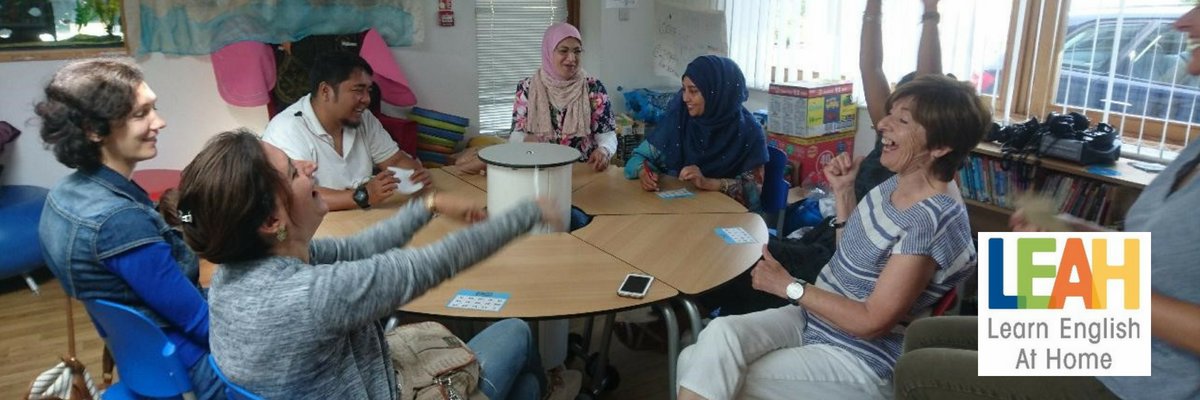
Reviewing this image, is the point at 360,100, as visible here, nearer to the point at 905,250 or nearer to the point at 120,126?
the point at 120,126

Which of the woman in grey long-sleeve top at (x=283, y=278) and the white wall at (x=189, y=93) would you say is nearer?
the woman in grey long-sleeve top at (x=283, y=278)

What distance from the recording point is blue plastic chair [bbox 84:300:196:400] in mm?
1435

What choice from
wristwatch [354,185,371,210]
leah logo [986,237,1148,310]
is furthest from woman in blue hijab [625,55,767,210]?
leah logo [986,237,1148,310]

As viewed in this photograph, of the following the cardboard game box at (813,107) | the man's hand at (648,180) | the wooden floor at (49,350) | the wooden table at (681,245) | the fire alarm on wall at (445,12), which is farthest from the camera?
the fire alarm on wall at (445,12)

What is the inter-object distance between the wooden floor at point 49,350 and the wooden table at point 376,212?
0.76 meters

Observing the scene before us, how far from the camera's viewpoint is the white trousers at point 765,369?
1733 mm

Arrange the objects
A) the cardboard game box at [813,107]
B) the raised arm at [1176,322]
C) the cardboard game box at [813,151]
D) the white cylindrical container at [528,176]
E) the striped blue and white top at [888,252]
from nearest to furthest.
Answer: the raised arm at [1176,322]
the striped blue and white top at [888,252]
the white cylindrical container at [528,176]
the cardboard game box at [813,107]
the cardboard game box at [813,151]

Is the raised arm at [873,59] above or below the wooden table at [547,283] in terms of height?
above

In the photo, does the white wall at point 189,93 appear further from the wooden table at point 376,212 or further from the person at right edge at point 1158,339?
the person at right edge at point 1158,339

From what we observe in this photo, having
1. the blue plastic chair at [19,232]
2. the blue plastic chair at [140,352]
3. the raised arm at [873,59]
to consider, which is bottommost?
the blue plastic chair at [19,232]

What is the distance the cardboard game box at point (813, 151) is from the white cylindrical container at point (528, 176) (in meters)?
2.18

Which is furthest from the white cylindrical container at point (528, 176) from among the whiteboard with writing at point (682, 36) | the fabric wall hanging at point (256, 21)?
the whiteboard with writing at point (682, 36)

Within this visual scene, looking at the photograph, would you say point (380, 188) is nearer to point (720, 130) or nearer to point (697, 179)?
point (697, 179)

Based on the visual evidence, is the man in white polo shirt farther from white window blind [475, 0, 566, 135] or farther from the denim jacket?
white window blind [475, 0, 566, 135]
